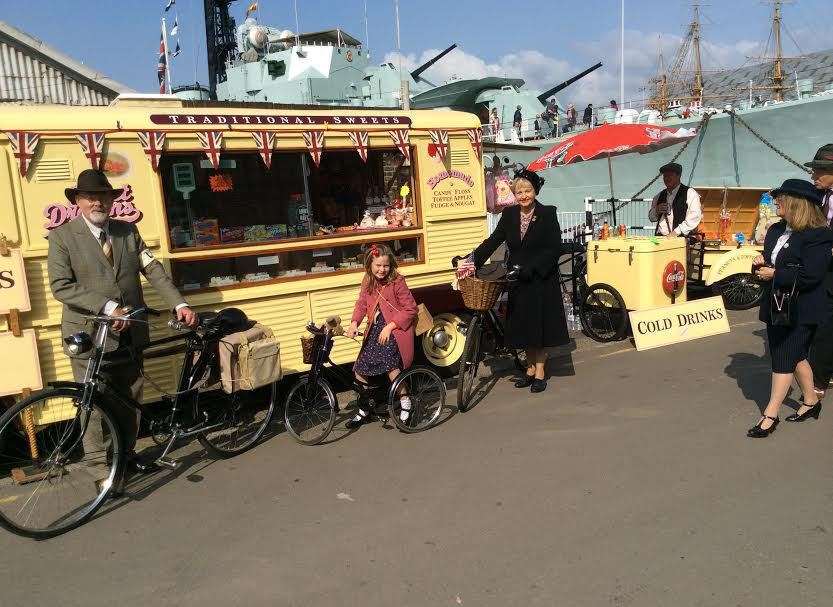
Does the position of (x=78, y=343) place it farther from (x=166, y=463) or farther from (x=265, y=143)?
(x=265, y=143)

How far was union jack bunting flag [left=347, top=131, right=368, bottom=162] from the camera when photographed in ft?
20.5

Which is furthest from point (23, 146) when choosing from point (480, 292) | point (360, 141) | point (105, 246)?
point (480, 292)

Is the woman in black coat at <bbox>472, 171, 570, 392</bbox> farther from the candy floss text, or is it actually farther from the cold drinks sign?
the cold drinks sign

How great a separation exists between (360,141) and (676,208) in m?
4.58

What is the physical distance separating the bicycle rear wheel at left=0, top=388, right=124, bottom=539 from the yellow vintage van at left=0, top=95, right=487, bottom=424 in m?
0.96

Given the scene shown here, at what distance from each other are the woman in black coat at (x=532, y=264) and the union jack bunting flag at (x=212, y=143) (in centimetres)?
237

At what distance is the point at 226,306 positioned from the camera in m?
5.69

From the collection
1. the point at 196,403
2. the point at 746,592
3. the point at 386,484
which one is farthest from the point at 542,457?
the point at 196,403

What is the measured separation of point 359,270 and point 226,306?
1.33 m

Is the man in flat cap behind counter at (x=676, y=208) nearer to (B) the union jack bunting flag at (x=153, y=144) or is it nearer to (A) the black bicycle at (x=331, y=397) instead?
(A) the black bicycle at (x=331, y=397)

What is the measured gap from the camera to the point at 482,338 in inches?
242

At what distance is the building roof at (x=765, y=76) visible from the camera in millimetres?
23125

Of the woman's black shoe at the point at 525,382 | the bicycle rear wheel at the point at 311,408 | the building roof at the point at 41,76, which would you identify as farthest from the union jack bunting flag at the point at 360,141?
the building roof at the point at 41,76

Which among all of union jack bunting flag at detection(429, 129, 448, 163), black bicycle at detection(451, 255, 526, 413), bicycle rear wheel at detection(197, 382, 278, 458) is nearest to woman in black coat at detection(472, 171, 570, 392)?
black bicycle at detection(451, 255, 526, 413)
